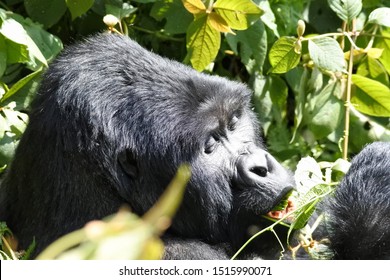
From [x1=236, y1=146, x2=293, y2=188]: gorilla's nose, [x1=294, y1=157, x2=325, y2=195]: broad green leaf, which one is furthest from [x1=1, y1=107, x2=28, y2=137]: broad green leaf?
[x1=294, y1=157, x2=325, y2=195]: broad green leaf

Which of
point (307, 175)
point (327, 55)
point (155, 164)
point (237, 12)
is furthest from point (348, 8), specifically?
point (155, 164)

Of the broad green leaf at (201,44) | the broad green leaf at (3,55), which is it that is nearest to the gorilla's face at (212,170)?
the broad green leaf at (201,44)

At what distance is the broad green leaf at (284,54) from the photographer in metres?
3.19

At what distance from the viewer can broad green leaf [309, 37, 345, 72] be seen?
313cm

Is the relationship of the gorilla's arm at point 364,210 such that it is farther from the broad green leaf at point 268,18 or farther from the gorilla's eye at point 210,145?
the broad green leaf at point 268,18

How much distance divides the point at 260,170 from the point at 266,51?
120 cm

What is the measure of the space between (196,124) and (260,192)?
0.96 ft

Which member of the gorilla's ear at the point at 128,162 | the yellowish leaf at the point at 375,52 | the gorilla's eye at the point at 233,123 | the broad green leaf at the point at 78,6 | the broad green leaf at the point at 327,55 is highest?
the broad green leaf at the point at 78,6

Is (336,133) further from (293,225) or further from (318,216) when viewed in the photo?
(293,225)

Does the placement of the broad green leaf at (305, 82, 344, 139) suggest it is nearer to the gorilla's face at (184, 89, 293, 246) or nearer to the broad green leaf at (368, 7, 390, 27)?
the broad green leaf at (368, 7, 390, 27)

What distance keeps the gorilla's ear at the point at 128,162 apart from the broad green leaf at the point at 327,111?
1.35 m
